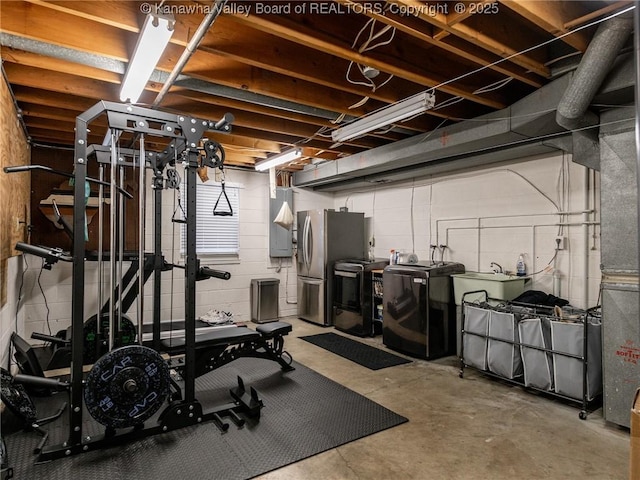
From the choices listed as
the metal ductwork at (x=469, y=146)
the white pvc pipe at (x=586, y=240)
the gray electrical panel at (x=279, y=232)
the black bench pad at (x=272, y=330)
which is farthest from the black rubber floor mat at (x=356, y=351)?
the metal ductwork at (x=469, y=146)

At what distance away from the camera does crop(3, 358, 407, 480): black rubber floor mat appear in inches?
→ 89.0

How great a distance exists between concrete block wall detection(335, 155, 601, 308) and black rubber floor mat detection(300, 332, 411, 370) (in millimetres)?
1597

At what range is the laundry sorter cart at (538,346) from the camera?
2.97 m

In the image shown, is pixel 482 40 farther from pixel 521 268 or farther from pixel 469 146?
pixel 521 268

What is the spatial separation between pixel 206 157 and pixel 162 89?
2.23 feet

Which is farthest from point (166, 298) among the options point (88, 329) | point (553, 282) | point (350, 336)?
point (553, 282)

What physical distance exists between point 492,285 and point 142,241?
11.4 feet

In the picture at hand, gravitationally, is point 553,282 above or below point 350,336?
above

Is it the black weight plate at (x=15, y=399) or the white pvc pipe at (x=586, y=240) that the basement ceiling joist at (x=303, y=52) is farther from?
the black weight plate at (x=15, y=399)

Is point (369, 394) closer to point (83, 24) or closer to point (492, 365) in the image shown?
point (492, 365)

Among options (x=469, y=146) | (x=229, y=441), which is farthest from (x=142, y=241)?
(x=469, y=146)

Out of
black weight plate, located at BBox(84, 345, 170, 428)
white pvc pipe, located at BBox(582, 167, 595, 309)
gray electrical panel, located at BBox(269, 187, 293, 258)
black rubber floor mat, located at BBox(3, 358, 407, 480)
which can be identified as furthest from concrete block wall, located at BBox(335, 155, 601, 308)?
black weight plate, located at BBox(84, 345, 170, 428)

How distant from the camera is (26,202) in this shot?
14.1ft

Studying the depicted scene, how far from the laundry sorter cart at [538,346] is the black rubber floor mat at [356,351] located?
0.86m
